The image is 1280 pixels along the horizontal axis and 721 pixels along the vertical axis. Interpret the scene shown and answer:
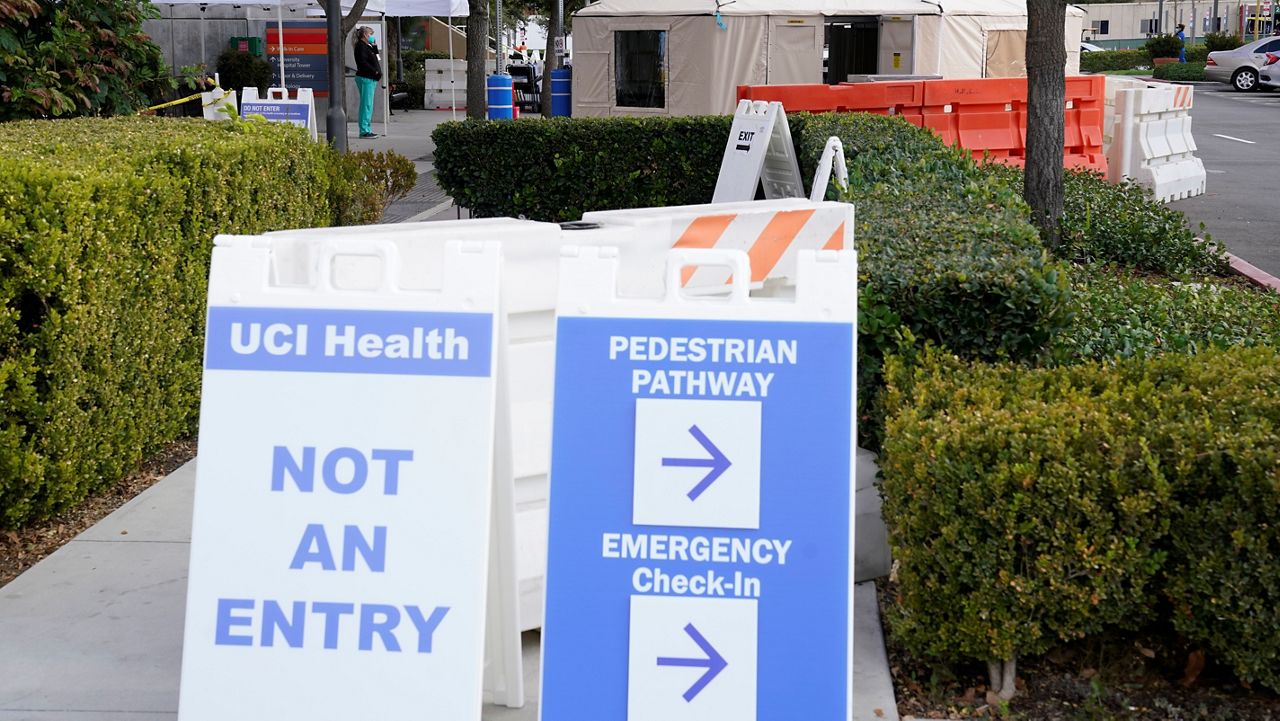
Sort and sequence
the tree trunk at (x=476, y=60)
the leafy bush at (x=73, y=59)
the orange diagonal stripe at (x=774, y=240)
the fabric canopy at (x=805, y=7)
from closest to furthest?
the orange diagonal stripe at (x=774, y=240), the leafy bush at (x=73, y=59), the tree trunk at (x=476, y=60), the fabric canopy at (x=805, y=7)

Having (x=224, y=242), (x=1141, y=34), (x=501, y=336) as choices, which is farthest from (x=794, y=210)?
(x=1141, y=34)

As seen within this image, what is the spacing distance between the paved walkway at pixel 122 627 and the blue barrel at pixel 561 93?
23.9 m

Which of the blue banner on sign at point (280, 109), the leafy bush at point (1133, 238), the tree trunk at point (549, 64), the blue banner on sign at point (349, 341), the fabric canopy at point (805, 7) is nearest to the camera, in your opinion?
the blue banner on sign at point (349, 341)

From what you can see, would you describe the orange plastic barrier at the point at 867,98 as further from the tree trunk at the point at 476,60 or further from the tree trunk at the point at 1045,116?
the tree trunk at the point at 1045,116

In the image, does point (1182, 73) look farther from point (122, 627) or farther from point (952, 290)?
point (122, 627)

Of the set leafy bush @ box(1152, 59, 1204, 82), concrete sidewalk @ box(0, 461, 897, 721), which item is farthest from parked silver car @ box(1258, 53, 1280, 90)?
concrete sidewalk @ box(0, 461, 897, 721)

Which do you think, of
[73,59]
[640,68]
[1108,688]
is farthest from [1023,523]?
[640,68]

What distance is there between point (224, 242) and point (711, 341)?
1270mm

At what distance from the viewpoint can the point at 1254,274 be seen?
11078 millimetres

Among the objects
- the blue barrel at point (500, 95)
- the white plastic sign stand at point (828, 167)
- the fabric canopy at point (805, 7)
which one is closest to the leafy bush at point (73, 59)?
the white plastic sign stand at point (828, 167)

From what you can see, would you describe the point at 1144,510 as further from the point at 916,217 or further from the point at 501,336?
the point at 916,217

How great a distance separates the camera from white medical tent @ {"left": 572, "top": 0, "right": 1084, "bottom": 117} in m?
24.2

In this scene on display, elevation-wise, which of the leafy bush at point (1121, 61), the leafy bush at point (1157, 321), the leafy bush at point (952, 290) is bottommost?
the leafy bush at point (1157, 321)

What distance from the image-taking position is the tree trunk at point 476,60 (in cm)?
1981
